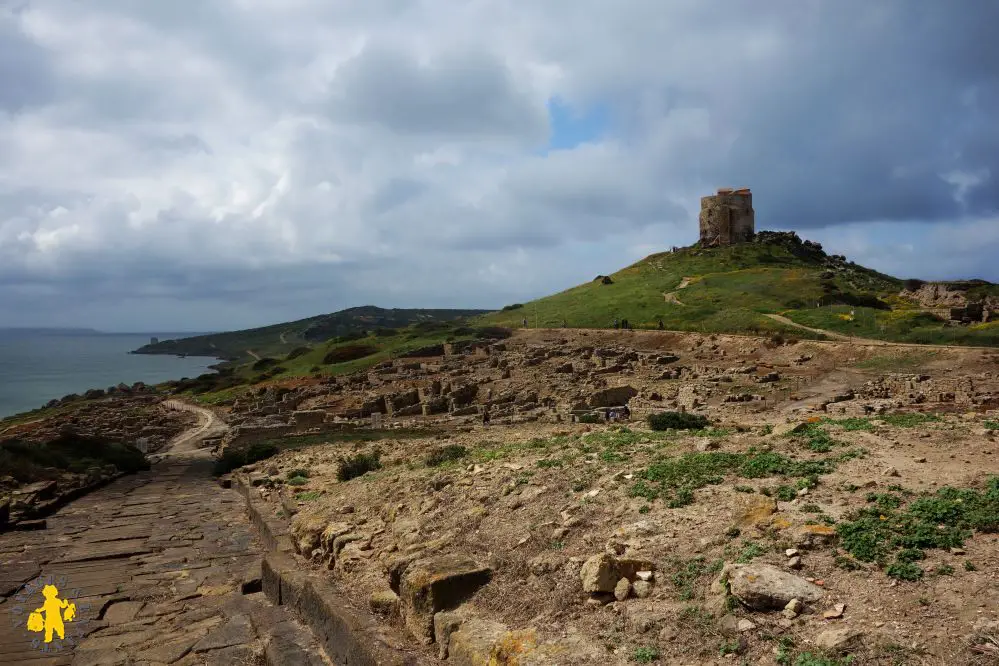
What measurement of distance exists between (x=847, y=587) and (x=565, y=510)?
3006 mm

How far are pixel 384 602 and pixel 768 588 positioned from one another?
11.8 ft

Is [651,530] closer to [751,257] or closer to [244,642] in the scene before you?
[244,642]

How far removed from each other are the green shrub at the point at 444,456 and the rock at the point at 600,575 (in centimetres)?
655

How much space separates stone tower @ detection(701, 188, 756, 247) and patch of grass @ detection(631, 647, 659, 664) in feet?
299

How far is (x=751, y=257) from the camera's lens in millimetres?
78438

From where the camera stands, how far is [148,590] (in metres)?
8.09

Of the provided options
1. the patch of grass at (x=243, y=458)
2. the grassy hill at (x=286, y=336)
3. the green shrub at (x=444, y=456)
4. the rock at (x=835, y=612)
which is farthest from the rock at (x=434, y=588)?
the grassy hill at (x=286, y=336)

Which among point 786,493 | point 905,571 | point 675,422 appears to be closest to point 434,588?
point 786,493

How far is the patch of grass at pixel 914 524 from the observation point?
479 cm

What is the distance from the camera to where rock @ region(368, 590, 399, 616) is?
20.4ft

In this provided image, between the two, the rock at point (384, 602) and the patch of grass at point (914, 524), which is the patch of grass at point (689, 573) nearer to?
the patch of grass at point (914, 524)

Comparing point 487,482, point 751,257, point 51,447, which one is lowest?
point 51,447

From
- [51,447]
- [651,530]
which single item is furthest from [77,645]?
[51,447]

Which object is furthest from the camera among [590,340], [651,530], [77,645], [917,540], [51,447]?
[590,340]
